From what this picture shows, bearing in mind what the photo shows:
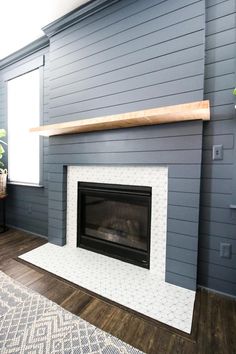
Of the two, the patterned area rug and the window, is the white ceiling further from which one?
the patterned area rug

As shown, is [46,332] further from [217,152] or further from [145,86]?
[145,86]

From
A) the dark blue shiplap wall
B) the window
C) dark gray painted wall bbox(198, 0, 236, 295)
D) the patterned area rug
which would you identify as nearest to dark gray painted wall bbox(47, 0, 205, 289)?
the dark blue shiplap wall

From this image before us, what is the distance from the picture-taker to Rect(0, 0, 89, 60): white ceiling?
2.01m

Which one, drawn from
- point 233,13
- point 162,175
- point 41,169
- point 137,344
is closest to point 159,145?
point 162,175

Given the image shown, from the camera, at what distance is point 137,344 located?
1176 millimetres

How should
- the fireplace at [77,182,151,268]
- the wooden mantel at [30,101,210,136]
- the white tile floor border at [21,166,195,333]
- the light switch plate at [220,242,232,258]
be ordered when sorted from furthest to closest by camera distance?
the fireplace at [77,182,151,268] < the light switch plate at [220,242,232,258] < the white tile floor border at [21,166,195,333] < the wooden mantel at [30,101,210,136]

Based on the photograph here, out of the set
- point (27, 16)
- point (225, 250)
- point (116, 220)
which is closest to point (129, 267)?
point (116, 220)

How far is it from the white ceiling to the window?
44 cm

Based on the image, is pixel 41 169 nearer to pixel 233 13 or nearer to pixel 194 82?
pixel 194 82

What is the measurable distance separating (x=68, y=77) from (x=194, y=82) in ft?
4.84

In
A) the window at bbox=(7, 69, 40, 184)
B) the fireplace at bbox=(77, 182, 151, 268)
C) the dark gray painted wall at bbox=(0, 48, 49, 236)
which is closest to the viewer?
the fireplace at bbox=(77, 182, 151, 268)

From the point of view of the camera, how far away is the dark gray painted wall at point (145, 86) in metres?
1.62

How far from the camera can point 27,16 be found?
7.17 feet

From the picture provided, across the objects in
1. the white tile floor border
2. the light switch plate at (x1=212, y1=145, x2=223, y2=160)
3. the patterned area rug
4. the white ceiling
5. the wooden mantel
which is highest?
the white ceiling
